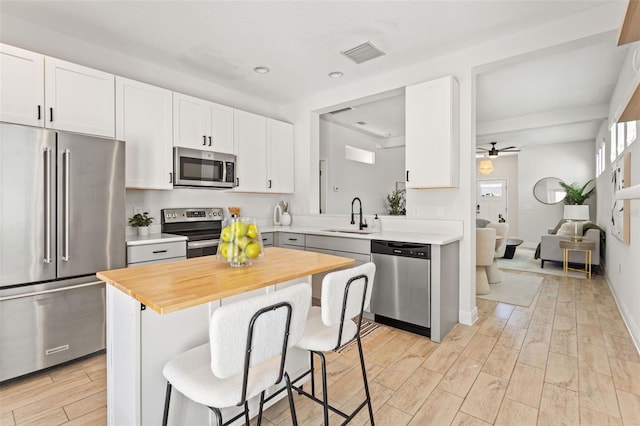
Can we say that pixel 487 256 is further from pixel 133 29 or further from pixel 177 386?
pixel 133 29

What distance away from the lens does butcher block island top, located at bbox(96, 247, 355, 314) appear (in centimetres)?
119

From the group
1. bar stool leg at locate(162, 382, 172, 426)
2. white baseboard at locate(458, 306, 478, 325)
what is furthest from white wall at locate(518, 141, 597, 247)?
bar stool leg at locate(162, 382, 172, 426)

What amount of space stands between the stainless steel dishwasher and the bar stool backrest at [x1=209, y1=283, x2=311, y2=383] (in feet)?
6.19

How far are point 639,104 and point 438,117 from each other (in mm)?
2648

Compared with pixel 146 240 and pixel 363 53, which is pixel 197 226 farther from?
pixel 363 53

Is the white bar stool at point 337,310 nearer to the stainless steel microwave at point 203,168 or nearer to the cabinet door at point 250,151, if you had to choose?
the stainless steel microwave at point 203,168

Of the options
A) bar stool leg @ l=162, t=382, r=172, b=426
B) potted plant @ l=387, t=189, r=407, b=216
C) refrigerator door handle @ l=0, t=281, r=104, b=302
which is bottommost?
bar stool leg @ l=162, t=382, r=172, b=426

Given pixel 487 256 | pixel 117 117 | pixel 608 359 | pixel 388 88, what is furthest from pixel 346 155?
pixel 608 359

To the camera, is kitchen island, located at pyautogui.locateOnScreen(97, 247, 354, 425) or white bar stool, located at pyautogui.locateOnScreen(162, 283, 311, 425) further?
kitchen island, located at pyautogui.locateOnScreen(97, 247, 354, 425)

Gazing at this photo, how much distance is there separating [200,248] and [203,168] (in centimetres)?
89

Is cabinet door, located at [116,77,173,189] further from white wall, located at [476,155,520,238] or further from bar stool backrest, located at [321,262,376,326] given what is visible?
white wall, located at [476,155,520,238]

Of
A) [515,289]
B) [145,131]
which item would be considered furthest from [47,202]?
[515,289]

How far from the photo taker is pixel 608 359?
8.20 ft

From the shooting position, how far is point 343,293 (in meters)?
1.47
